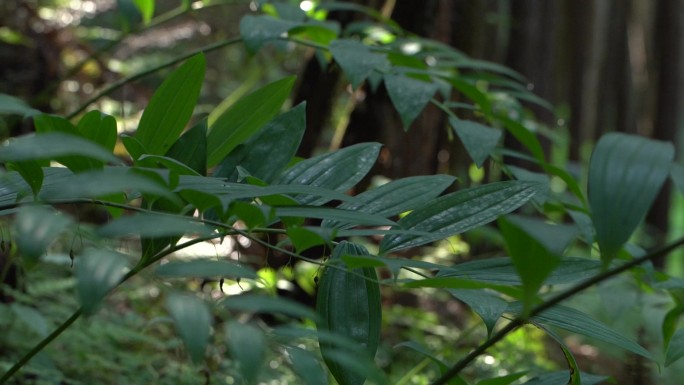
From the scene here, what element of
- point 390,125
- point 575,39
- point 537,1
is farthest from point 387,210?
point 575,39

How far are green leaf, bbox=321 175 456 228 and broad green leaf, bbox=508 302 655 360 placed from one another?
154 mm

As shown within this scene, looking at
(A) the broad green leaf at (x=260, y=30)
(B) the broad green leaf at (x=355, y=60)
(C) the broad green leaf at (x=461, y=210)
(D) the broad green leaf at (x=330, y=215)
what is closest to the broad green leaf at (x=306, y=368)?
(D) the broad green leaf at (x=330, y=215)

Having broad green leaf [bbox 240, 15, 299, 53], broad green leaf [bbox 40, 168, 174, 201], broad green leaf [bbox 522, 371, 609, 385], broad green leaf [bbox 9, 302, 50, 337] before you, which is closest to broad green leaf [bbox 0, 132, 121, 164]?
broad green leaf [bbox 40, 168, 174, 201]

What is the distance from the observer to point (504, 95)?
6.06 ft

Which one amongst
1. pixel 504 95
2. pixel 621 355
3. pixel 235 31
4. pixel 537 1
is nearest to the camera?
pixel 504 95

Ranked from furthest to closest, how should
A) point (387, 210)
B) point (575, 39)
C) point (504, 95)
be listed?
1. point (575, 39)
2. point (504, 95)
3. point (387, 210)

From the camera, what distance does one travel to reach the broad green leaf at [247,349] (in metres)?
0.46

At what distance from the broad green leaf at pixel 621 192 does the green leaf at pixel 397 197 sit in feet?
0.92

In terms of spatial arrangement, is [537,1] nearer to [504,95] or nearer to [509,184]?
[504,95]

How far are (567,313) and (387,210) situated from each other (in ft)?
0.75

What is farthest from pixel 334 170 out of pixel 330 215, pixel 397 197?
pixel 330 215

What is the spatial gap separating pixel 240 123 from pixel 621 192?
538 mm

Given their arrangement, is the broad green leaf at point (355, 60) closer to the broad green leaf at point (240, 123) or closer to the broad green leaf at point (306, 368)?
the broad green leaf at point (240, 123)

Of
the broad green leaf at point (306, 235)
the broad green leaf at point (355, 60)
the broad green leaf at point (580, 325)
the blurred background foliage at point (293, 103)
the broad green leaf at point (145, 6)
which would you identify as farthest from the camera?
the blurred background foliage at point (293, 103)
